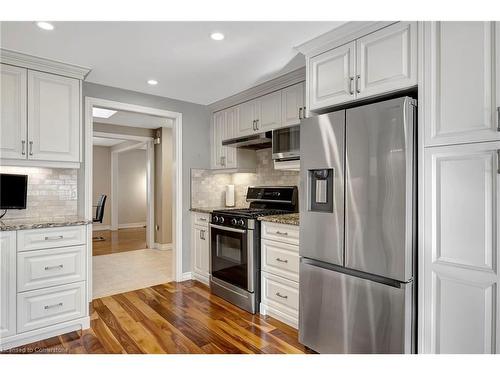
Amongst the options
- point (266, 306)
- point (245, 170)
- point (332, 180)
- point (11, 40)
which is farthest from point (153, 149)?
point (332, 180)

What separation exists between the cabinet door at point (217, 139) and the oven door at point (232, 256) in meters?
0.97

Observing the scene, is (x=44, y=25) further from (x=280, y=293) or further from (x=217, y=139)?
(x=280, y=293)

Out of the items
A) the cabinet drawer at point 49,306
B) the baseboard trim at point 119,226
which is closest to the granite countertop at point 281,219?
the cabinet drawer at point 49,306

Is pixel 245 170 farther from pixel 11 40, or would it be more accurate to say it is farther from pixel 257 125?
pixel 11 40

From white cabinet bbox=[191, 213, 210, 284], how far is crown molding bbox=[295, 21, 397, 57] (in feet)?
7.06

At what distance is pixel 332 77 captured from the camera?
214 cm

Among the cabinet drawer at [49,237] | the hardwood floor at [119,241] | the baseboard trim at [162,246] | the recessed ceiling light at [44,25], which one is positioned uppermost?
the recessed ceiling light at [44,25]

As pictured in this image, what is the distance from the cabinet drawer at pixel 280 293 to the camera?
2.55 metres

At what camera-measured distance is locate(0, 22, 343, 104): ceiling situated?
2084mm

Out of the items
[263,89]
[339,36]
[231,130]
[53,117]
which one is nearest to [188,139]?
[231,130]

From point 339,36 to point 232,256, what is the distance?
2226mm

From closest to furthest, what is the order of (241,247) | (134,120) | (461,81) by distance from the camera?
(461,81)
(241,247)
(134,120)

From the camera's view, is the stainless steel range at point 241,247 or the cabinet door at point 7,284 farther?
the stainless steel range at point 241,247

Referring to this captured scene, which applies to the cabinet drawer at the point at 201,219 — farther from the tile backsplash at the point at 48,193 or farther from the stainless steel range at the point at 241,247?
the tile backsplash at the point at 48,193
